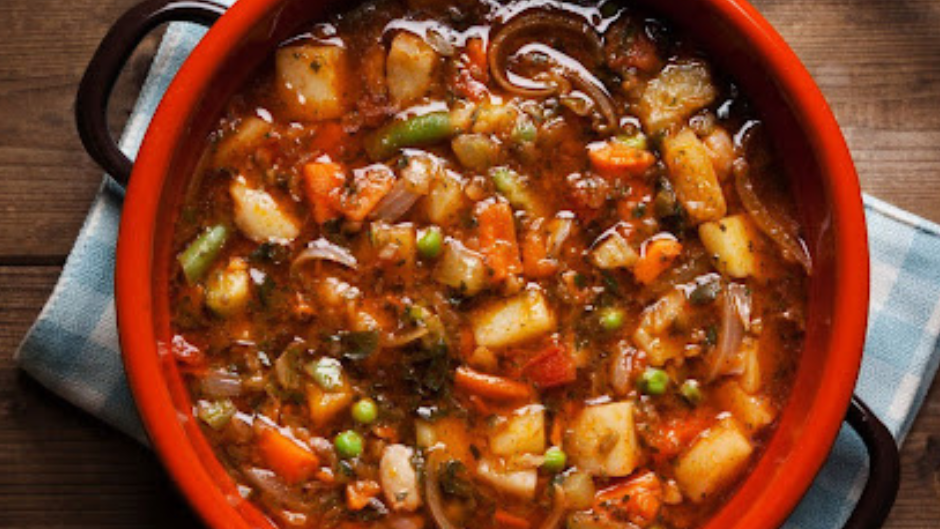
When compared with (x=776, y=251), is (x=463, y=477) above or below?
below

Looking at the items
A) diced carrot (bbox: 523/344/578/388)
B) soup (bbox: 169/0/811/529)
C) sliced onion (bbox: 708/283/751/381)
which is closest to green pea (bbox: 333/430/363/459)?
soup (bbox: 169/0/811/529)

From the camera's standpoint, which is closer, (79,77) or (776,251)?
(776,251)

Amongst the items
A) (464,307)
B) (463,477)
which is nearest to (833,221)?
(464,307)

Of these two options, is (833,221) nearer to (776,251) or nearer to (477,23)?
(776,251)

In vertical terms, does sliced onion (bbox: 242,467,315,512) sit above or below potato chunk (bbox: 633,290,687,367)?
below

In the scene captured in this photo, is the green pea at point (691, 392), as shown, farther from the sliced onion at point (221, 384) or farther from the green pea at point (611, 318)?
the sliced onion at point (221, 384)

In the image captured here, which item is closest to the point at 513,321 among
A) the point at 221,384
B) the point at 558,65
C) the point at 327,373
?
the point at 327,373

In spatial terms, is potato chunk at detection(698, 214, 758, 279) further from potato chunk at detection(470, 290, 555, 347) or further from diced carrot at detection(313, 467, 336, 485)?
diced carrot at detection(313, 467, 336, 485)
